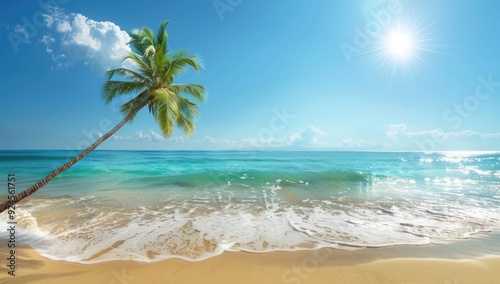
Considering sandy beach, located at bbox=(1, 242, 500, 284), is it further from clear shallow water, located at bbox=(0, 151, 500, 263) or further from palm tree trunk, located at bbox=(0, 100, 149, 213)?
palm tree trunk, located at bbox=(0, 100, 149, 213)

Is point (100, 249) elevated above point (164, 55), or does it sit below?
below

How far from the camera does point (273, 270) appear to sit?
184 inches

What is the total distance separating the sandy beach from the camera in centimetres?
428

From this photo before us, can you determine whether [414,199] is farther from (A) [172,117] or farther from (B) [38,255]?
(B) [38,255]

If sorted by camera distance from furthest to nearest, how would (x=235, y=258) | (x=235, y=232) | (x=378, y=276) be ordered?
(x=235, y=232)
(x=235, y=258)
(x=378, y=276)

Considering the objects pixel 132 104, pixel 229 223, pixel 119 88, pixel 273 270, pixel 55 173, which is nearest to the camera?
pixel 273 270

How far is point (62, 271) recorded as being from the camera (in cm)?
462

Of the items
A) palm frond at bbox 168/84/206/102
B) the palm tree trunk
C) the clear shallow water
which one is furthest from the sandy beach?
palm frond at bbox 168/84/206/102

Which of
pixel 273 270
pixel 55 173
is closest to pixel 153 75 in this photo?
pixel 55 173

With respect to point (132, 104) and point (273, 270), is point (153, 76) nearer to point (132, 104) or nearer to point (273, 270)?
point (132, 104)

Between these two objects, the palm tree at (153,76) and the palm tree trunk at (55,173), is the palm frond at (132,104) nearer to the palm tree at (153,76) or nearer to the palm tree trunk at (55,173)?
the palm tree at (153,76)

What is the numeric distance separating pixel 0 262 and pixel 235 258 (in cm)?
503

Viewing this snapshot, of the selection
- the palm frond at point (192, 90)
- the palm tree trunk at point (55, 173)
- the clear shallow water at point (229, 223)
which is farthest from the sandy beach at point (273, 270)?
the palm frond at point (192, 90)

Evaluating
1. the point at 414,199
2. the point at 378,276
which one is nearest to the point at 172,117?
the point at 378,276
